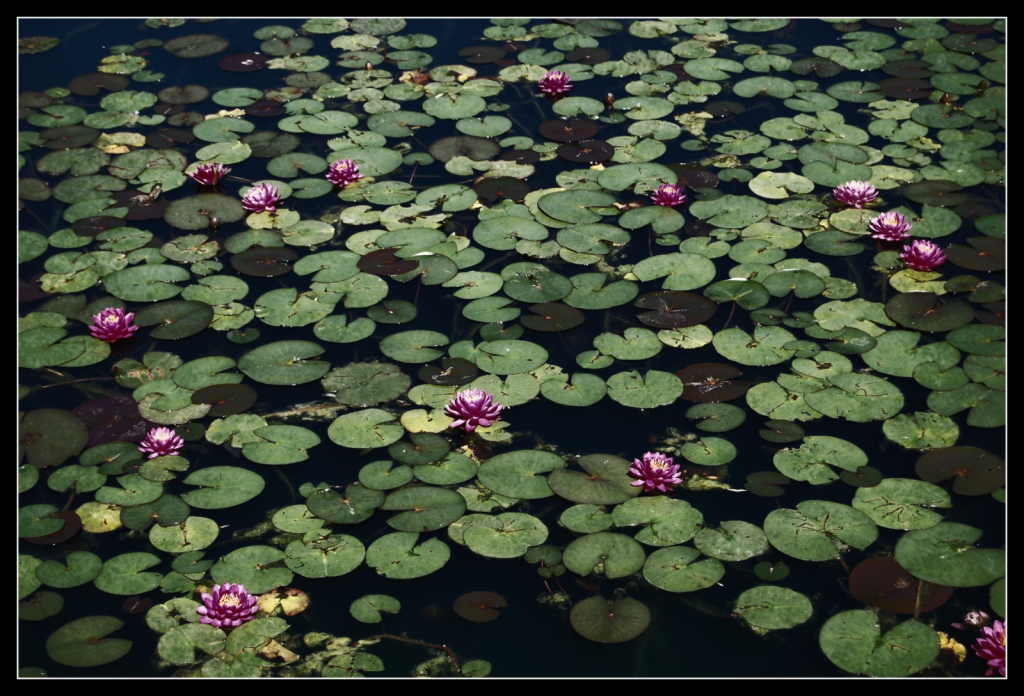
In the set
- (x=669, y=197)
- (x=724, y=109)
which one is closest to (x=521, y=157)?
(x=669, y=197)

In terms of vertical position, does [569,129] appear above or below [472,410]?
above

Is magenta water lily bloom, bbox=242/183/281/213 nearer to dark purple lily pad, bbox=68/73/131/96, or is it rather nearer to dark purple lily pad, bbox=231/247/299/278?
dark purple lily pad, bbox=231/247/299/278

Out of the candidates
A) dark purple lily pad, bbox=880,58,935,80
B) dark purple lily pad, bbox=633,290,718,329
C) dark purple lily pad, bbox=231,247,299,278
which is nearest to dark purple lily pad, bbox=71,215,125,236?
dark purple lily pad, bbox=231,247,299,278

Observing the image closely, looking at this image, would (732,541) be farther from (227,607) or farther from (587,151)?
(587,151)

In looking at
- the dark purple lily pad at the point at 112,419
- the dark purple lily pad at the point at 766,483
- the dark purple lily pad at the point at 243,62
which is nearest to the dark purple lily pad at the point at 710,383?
the dark purple lily pad at the point at 766,483

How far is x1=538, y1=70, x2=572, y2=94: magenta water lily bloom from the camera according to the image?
21.8 feet

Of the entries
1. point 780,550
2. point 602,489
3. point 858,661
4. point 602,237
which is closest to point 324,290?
point 602,237

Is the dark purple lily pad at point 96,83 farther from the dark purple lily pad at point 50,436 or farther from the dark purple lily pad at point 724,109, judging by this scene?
the dark purple lily pad at point 724,109

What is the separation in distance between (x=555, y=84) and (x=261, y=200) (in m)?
2.48

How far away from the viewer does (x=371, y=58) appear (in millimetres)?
7277

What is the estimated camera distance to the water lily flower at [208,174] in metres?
5.67

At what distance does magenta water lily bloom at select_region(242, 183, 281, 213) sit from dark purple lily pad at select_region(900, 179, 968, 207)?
4.01 m

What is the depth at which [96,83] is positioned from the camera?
273 inches

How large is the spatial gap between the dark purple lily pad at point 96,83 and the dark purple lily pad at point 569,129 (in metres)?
3.44
